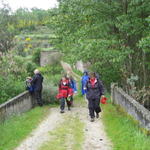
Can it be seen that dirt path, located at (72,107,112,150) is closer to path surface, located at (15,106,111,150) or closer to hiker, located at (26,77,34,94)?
path surface, located at (15,106,111,150)

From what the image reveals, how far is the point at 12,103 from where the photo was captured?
39.5 feet

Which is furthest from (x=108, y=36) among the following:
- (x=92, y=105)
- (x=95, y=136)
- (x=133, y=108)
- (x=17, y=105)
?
(x=95, y=136)

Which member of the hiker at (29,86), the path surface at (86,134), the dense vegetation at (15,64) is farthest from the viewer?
the dense vegetation at (15,64)

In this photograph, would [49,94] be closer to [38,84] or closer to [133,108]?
[38,84]

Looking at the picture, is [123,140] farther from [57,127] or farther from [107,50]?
[107,50]

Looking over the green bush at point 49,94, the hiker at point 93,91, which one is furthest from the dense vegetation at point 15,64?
the hiker at point 93,91

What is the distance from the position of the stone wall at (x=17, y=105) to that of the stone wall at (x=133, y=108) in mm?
4073

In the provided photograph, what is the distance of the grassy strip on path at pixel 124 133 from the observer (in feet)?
26.3

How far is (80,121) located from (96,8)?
17.5ft

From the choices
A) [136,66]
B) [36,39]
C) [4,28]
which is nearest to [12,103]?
[136,66]

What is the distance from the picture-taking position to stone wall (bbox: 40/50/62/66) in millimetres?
40938

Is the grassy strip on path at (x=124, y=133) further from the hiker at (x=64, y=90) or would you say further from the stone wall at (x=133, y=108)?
the hiker at (x=64, y=90)

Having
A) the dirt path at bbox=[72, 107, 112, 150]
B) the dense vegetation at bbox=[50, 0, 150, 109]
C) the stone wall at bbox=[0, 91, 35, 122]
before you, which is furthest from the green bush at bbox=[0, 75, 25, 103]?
the dirt path at bbox=[72, 107, 112, 150]

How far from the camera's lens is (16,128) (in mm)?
9922
